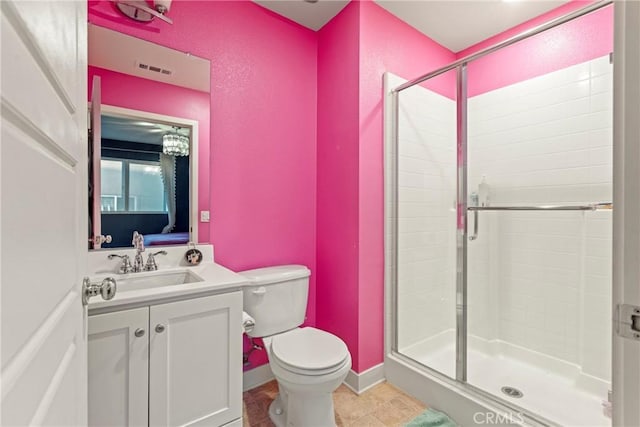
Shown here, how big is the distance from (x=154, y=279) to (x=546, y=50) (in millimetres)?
2837

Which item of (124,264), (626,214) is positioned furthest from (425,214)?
(124,264)

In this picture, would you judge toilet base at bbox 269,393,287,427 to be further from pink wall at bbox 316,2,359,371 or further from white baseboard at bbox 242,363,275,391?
pink wall at bbox 316,2,359,371

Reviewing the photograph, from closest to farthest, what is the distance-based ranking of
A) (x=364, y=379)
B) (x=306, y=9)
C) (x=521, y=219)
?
(x=364, y=379), (x=306, y=9), (x=521, y=219)

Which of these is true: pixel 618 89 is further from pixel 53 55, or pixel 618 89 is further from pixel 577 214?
pixel 577 214

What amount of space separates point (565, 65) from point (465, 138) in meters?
0.88

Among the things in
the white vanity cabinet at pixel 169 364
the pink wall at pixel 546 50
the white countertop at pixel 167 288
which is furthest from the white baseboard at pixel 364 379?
the pink wall at pixel 546 50

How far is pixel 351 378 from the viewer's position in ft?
6.23

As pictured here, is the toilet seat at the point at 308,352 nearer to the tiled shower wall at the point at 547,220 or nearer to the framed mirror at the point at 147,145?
the framed mirror at the point at 147,145

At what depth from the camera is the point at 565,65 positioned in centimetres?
199

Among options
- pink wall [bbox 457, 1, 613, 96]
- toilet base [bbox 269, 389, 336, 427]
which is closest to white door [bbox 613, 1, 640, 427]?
toilet base [bbox 269, 389, 336, 427]

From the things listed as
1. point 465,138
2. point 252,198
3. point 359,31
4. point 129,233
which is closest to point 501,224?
point 465,138

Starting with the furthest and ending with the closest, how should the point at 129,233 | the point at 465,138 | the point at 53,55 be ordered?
1. the point at 465,138
2. the point at 129,233
3. the point at 53,55

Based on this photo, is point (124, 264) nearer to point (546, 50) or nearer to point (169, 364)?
point (169, 364)

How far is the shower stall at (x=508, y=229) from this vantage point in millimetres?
1810
